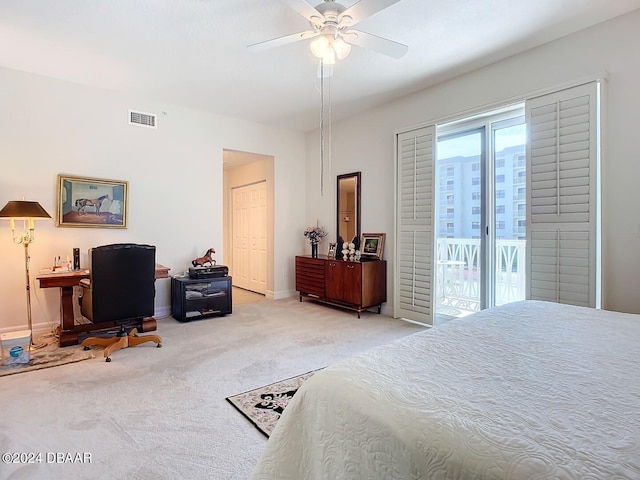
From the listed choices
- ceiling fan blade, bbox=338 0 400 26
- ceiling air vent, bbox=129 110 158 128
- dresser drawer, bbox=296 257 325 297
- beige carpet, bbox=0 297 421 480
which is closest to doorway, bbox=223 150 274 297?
dresser drawer, bbox=296 257 325 297

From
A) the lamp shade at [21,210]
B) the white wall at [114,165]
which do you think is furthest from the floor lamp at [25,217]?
the white wall at [114,165]

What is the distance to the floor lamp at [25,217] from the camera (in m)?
3.26

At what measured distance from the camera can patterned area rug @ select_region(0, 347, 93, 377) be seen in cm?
284

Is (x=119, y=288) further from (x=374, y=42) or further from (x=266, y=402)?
(x=374, y=42)

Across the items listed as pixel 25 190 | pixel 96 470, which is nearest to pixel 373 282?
pixel 96 470

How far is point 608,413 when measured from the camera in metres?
0.88

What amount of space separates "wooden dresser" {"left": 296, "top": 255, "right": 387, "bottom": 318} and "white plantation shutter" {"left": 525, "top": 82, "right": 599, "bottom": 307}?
72.8 inches

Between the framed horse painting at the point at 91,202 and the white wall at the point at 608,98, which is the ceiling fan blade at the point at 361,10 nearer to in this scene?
the white wall at the point at 608,98

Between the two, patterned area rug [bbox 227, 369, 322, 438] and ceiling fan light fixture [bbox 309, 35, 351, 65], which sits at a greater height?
ceiling fan light fixture [bbox 309, 35, 351, 65]

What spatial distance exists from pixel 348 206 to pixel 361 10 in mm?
3269

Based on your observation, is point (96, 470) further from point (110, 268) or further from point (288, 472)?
point (110, 268)

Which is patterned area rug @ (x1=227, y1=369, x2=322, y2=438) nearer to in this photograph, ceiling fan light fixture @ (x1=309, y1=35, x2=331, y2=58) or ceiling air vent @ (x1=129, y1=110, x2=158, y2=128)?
ceiling fan light fixture @ (x1=309, y1=35, x2=331, y2=58)

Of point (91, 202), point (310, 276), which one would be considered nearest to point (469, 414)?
point (310, 276)

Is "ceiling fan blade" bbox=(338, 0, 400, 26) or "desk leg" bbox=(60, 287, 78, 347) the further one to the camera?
"desk leg" bbox=(60, 287, 78, 347)
